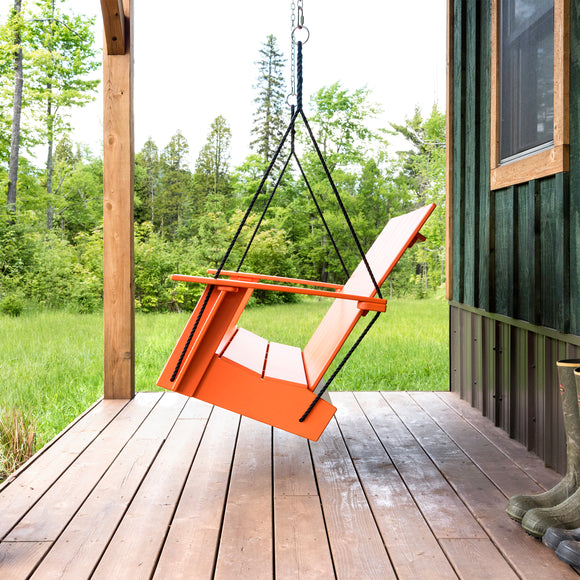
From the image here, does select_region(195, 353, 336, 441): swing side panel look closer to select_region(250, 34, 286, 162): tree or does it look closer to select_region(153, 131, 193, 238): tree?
Answer: select_region(153, 131, 193, 238): tree

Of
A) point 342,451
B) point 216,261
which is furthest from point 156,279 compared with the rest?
point 342,451

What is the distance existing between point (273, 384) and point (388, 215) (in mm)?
8701

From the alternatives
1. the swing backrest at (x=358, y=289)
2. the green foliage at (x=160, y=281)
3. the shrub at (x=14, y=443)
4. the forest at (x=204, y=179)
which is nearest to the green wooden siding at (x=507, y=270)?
the swing backrest at (x=358, y=289)

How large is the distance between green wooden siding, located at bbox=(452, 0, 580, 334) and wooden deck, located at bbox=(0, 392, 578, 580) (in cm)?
70

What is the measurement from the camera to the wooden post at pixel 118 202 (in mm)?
3645

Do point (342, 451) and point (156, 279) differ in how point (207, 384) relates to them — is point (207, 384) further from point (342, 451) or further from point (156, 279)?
point (156, 279)

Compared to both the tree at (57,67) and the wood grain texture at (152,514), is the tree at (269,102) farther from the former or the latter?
the wood grain texture at (152,514)

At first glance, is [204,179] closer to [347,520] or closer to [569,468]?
[347,520]

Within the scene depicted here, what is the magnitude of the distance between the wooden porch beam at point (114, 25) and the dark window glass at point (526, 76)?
6.82ft

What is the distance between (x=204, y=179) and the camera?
10.6 meters

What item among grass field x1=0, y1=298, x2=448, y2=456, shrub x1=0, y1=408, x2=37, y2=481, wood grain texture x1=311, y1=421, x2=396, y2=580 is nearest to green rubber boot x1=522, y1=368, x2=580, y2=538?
wood grain texture x1=311, y1=421, x2=396, y2=580

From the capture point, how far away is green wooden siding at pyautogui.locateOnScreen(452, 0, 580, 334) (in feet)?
7.64

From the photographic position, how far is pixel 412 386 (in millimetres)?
5523

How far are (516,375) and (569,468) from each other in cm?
99
